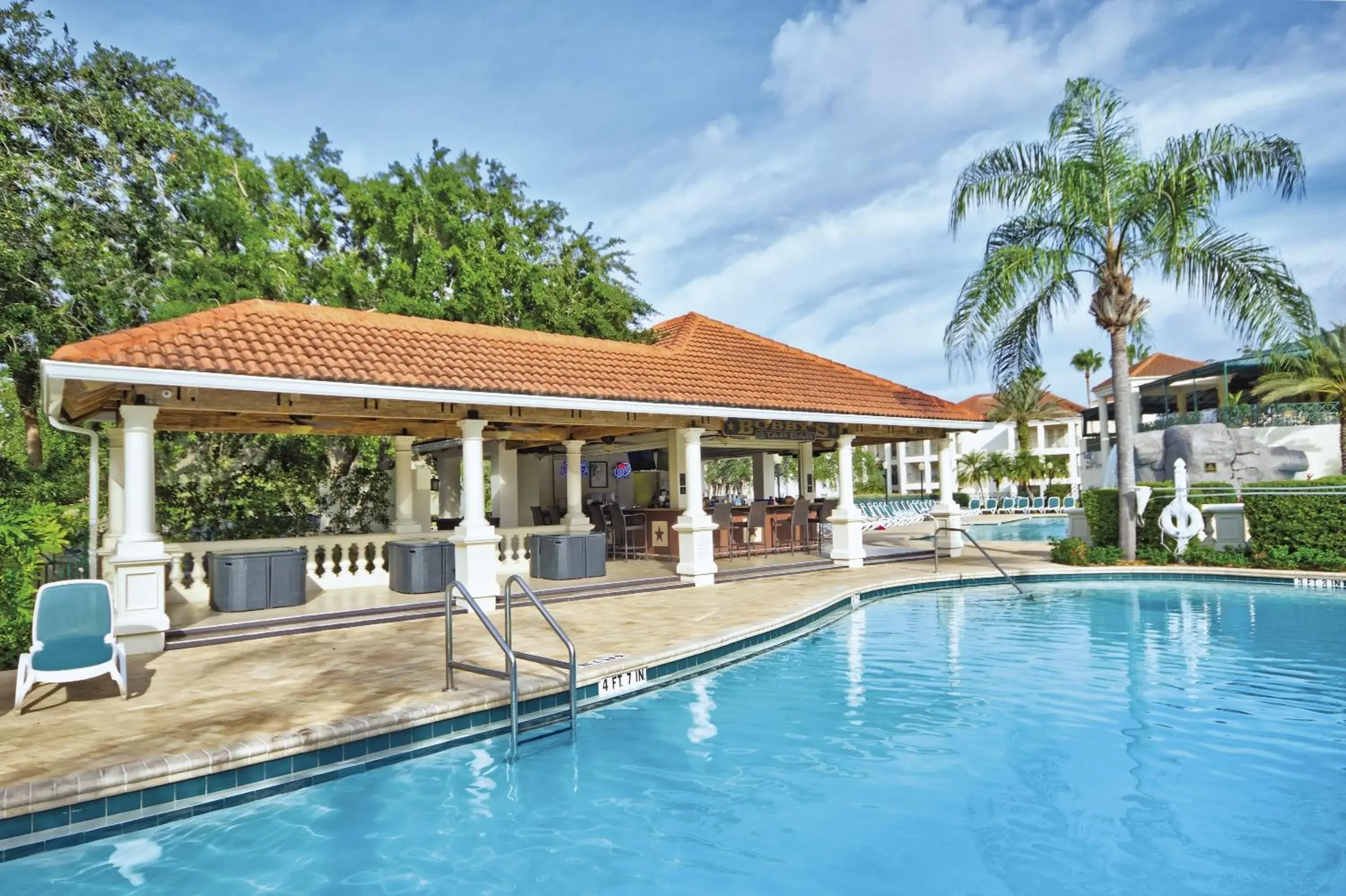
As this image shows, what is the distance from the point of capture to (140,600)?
27.7ft

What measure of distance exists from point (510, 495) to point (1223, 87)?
1700cm

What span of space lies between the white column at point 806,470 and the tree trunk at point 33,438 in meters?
20.1

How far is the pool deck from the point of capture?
479cm

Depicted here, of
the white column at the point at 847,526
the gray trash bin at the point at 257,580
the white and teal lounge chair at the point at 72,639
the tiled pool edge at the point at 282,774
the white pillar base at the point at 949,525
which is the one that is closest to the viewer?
the tiled pool edge at the point at 282,774

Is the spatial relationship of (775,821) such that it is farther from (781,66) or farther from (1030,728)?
(781,66)

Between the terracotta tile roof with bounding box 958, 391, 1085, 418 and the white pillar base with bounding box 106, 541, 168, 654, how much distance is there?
60.3 meters

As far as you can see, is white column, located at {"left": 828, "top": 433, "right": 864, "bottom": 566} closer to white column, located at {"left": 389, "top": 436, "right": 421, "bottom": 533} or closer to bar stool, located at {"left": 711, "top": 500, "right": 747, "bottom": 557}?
bar stool, located at {"left": 711, "top": 500, "right": 747, "bottom": 557}

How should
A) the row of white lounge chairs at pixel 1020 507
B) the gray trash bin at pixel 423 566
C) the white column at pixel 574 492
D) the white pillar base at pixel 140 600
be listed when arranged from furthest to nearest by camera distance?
1. the row of white lounge chairs at pixel 1020 507
2. the white column at pixel 574 492
3. the gray trash bin at pixel 423 566
4. the white pillar base at pixel 140 600

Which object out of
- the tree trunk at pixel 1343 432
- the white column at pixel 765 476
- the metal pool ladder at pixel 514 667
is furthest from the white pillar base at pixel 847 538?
the tree trunk at pixel 1343 432

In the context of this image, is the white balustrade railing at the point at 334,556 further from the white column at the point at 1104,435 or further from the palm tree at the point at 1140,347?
the white column at the point at 1104,435

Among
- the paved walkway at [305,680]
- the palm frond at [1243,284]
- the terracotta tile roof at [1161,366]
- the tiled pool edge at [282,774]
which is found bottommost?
the tiled pool edge at [282,774]

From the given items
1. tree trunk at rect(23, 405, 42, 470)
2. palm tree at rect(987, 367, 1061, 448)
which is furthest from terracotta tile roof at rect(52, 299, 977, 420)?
Result: palm tree at rect(987, 367, 1061, 448)

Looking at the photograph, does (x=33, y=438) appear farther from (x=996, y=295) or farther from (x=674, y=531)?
(x=996, y=295)

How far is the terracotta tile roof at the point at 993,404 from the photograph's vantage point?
213ft
